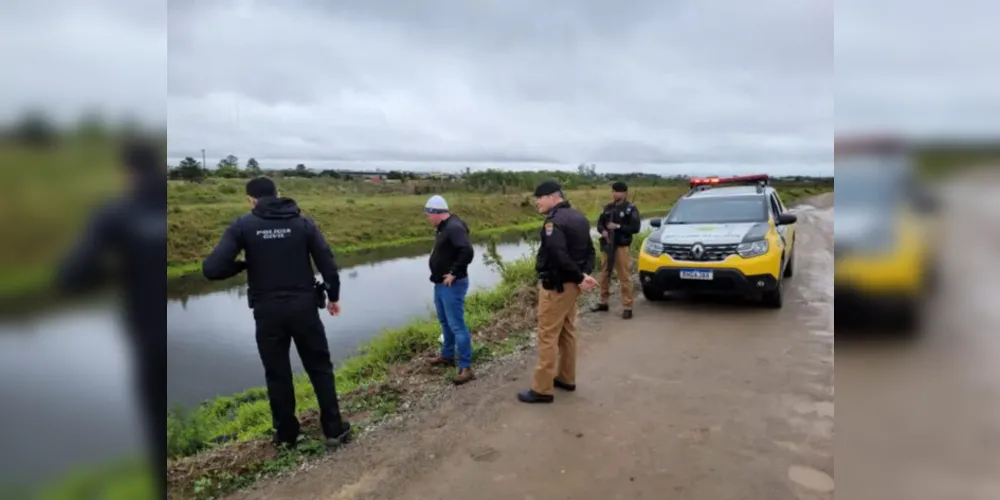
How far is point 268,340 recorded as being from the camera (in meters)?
3.37

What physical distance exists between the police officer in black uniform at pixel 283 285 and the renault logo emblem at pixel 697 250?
4680 mm

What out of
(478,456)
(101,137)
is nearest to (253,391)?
(478,456)

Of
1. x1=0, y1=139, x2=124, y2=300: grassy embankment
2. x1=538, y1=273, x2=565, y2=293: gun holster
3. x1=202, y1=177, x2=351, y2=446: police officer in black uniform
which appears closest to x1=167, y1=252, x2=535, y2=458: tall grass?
→ x1=202, y1=177, x2=351, y2=446: police officer in black uniform

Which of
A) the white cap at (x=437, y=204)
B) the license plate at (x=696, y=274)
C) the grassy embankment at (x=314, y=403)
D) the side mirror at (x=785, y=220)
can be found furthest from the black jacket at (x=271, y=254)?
the side mirror at (x=785, y=220)

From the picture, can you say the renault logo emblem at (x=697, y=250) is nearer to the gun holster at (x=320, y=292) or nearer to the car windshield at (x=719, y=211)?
the car windshield at (x=719, y=211)

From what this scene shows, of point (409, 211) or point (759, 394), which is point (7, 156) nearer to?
point (759, 394)

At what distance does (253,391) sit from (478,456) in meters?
4.53

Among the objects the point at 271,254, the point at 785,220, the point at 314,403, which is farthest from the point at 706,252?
the point at 271,254

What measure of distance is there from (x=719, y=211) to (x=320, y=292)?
5943 mm

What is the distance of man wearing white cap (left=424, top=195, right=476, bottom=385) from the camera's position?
4648mm

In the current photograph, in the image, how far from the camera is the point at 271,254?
10.7 feet

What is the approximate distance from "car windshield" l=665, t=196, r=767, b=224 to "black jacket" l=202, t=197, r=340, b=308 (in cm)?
566

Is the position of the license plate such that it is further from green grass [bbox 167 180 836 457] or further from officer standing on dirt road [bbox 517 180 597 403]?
officer standing on dirt road [bbox 517 180 597 403]

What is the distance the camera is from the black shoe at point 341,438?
360 cm
